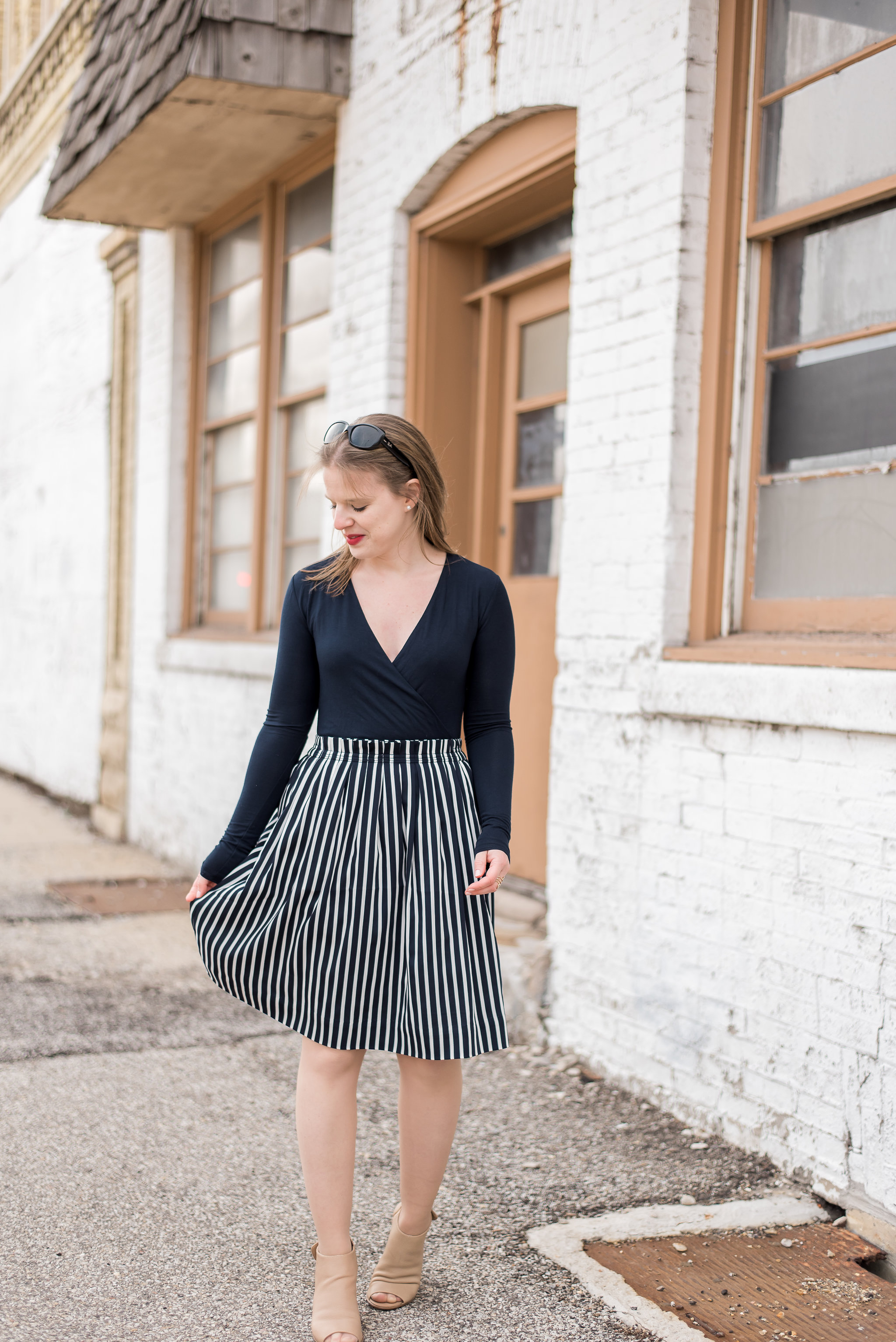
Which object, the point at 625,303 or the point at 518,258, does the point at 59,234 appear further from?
the point at 625,303

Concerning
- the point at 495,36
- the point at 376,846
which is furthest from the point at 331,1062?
the point at 495,36

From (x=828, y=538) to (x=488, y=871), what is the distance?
5.35 feet

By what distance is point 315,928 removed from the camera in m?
2.53

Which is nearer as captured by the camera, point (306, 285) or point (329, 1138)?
point (329, 1138)

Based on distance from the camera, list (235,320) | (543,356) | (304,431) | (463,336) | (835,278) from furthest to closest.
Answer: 1. (235,320)
2. (304,431)
3. (463,336)
4. (543,356)
5. (835,278)

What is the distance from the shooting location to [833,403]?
3549mm

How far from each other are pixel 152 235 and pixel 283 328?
201 cm

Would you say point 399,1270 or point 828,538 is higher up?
point 828,538

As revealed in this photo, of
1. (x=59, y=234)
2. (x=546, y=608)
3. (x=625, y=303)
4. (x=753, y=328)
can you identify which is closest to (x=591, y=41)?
(x=625, y=303)

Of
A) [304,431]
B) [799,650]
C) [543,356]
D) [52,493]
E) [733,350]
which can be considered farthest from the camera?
[52,493]

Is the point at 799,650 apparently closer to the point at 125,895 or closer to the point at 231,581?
the point at 125,895

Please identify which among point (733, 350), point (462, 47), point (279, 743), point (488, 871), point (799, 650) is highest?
point (462, 47)

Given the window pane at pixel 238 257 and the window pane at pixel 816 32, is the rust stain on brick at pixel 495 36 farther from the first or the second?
the window pane at pixel 238 257

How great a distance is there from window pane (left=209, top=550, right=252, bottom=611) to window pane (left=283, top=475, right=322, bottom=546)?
464 millimetres
